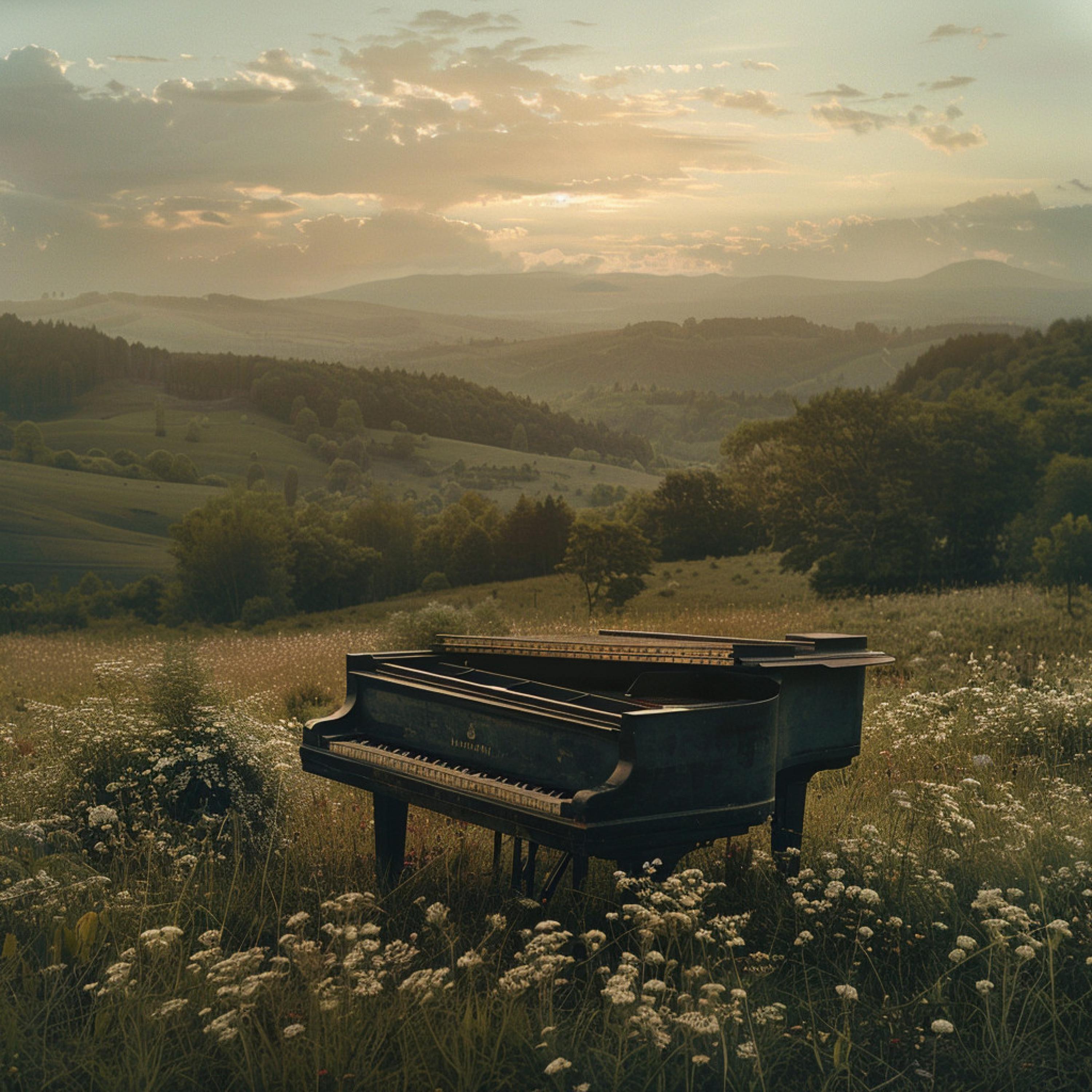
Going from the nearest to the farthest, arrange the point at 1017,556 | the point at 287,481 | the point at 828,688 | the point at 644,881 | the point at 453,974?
1. the point at 644,881
2. the point at 453,974
3. the point at 828,688
4. the point at 1017,556
5. the point at 287,481

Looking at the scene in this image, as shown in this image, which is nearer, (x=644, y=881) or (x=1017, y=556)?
(x=644, y=881)

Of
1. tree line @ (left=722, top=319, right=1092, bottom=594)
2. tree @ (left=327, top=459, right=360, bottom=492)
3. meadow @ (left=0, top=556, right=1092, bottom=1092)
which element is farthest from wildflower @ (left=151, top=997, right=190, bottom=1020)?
tree @ (left=327, top=459, right=360, bottom=492)

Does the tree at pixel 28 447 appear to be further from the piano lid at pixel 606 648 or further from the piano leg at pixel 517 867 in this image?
the piano leg at pixel 517 867

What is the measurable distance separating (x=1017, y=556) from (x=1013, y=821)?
4600 centimetres

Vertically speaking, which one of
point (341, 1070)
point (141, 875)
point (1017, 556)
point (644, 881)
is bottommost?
point (1017, 556)

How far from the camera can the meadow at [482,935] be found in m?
3.71

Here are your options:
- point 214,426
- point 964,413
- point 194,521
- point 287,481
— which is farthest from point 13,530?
point 964,413

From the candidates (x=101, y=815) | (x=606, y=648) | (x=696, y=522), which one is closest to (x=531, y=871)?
(x=606, y=648)

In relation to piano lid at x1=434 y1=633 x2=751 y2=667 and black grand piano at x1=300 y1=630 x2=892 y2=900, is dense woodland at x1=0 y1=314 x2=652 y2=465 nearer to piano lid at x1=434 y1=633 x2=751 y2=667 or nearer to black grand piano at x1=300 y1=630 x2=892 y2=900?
piano lid at x1=434 y1=633 x2=751 y2=667

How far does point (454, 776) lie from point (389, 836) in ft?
4.32

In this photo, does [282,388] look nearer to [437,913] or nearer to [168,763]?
[168,763]

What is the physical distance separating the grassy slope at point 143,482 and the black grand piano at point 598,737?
81.6 metres

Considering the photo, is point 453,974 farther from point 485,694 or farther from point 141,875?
point 141,875

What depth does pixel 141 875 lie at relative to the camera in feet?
19.2
